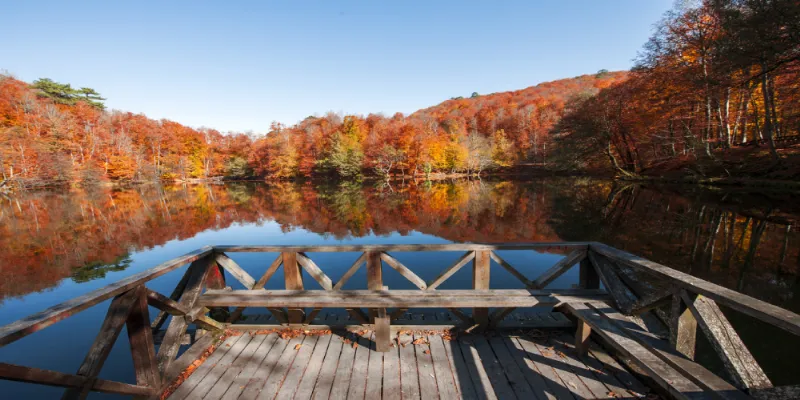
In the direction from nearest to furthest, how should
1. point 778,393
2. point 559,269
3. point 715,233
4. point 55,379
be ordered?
point 778,393 → point 55,379 → point 559,269 → point 715,233

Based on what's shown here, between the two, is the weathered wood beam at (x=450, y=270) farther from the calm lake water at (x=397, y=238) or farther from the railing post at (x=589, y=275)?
the calm lake water at (x=397, y=238)

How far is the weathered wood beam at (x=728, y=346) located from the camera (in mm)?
1901

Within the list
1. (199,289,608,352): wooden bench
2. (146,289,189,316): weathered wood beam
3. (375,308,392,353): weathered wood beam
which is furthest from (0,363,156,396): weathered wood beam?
(375,308,392,353): weathered wood beam

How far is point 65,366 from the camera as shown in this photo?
4660 millimetres

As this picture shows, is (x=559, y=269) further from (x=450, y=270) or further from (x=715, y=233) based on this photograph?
(x=715, y=233)

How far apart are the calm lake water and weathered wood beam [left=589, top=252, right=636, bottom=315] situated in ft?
7.05

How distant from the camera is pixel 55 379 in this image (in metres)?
1.92

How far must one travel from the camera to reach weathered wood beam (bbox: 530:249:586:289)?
3879 mm

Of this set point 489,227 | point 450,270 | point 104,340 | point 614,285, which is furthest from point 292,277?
point 489,227

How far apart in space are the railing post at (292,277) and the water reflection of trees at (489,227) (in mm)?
8511

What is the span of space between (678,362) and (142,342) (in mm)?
4445

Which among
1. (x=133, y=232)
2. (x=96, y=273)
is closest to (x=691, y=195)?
(x=96, y=273)

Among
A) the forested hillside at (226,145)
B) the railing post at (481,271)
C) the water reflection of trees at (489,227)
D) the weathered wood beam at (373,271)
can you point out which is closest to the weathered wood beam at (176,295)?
the weathered wood beam at (373,271)

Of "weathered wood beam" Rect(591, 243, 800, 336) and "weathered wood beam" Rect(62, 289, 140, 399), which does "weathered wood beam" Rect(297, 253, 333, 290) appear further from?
"weathered wood beam" Rect(591, 243, 800, 336)
